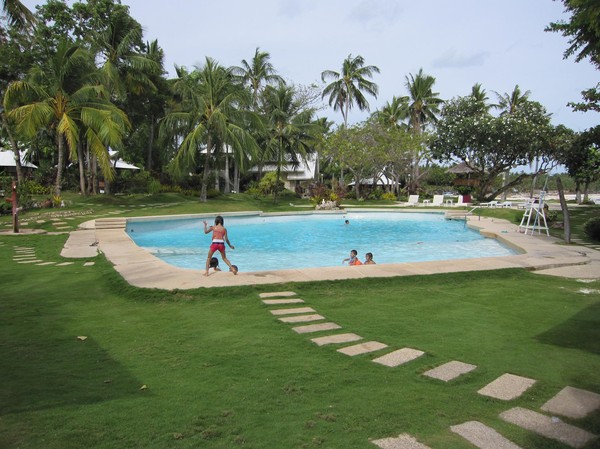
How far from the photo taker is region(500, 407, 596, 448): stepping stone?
273 cm

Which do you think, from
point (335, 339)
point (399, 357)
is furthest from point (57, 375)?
point (399, 357)

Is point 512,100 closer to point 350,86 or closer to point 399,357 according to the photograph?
point 350,86

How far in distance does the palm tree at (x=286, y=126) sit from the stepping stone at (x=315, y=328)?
2578 cm

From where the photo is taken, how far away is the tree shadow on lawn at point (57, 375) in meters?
3.18

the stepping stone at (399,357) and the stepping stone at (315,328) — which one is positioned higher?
the stepping stone at (399,357)

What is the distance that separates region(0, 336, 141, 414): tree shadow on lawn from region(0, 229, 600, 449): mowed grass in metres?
0.02

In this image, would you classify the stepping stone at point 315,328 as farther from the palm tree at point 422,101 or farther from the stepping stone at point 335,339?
the palm tree at point 422,101

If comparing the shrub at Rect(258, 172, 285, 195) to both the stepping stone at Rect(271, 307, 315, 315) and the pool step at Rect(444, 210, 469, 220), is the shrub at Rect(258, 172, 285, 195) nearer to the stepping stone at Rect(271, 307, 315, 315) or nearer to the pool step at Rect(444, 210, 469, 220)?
the pool step at Rect(444, 210, 469, 220)

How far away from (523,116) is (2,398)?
36244 mm

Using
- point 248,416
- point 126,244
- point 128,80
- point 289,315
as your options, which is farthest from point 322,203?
point 248,416

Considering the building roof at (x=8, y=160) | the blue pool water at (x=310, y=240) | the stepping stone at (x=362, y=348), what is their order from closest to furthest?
the stepping stone at (x=362, y=348) < the blue pool water at (x=310, y=240) < the building roof at (x=8, y=160)

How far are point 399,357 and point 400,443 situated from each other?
155 cm

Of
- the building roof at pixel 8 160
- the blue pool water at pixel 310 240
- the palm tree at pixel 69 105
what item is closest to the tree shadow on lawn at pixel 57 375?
the blue pool water at pixel 310 240

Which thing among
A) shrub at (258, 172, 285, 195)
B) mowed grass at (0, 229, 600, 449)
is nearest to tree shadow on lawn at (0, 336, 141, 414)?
mowed grass at (0, 229, 600, 449)
